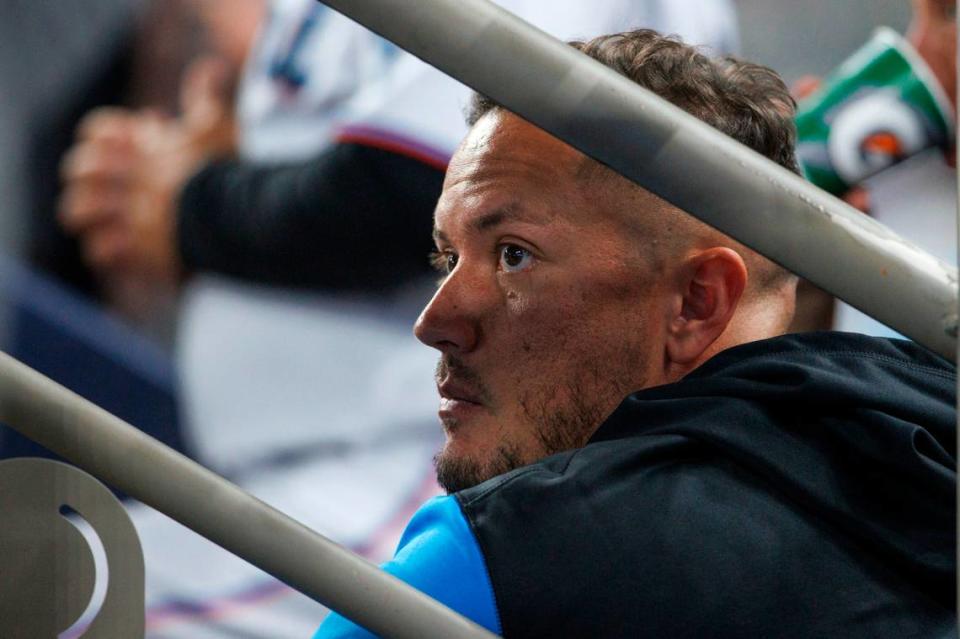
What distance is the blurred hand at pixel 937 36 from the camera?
2014mm

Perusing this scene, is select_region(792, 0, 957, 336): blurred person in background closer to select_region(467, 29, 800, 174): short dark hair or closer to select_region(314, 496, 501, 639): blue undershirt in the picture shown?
select_region(467, 29, 800, 174): short dark hair

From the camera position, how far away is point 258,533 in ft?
→ 1.77

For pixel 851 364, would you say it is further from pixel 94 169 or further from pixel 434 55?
pixel 94 169

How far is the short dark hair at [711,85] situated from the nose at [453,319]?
0.50 ft

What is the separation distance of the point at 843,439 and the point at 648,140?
0.29m

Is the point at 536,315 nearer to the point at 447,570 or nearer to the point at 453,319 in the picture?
the point at 453,319

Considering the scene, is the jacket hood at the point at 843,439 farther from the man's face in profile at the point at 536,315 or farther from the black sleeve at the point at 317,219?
the black sleeve at the point at 317,219

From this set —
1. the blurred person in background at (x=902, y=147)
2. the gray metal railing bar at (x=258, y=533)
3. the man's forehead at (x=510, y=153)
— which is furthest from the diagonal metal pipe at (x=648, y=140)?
the blurred person in background at (x=902, y=147)

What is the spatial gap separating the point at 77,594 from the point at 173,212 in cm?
165

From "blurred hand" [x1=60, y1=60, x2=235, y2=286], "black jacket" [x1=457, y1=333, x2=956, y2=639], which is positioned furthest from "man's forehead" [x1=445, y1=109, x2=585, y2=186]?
"blurred hand" [x1=60, y1=60, x2=235, y2=286]

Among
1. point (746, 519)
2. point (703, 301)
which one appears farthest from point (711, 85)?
point (746, 519)

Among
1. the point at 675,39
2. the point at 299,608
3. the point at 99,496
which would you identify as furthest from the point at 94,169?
the point at 99,496

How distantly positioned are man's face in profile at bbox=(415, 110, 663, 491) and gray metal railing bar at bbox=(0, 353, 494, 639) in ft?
1.15

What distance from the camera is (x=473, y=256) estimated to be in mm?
906
